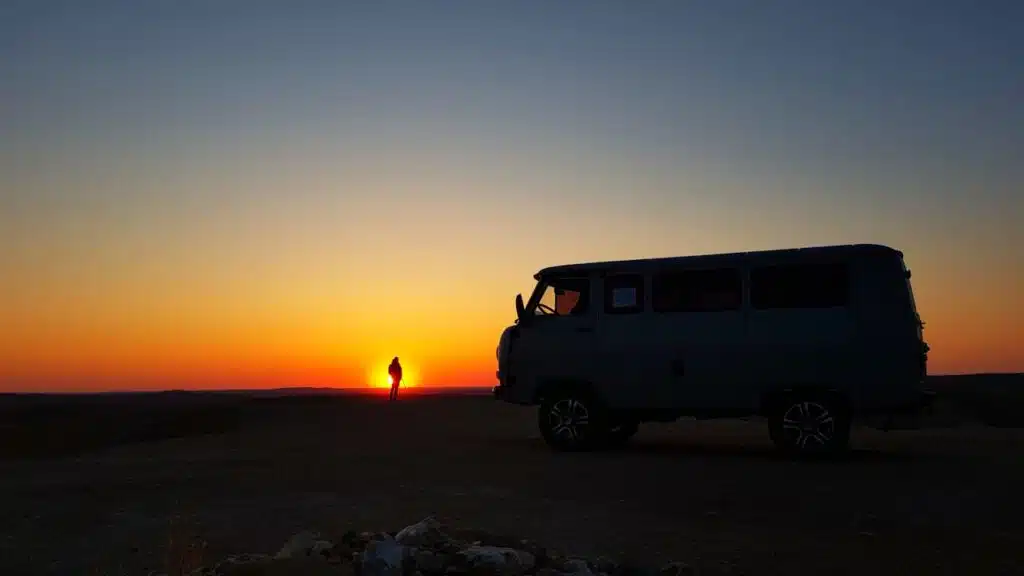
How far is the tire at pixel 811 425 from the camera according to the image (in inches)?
542

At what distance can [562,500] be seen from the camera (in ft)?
35.0

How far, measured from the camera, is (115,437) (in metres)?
25.0

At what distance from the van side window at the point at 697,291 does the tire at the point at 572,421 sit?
205cm

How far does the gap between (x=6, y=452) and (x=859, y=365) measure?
1983 cm

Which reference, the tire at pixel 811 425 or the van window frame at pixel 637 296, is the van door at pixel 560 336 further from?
the tire at pixel 811 425

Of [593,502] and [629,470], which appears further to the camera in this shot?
[629,470]

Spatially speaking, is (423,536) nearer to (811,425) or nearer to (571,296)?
(811,425)

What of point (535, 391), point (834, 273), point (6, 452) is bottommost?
point (6, 452)

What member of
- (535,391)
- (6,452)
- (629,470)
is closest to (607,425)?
(535,391)

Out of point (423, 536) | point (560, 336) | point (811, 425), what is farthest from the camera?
point (560, 336)

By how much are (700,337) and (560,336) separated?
2.50 meters

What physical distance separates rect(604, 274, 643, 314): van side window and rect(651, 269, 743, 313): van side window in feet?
0.86

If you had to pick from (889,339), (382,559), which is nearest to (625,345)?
(889,339)

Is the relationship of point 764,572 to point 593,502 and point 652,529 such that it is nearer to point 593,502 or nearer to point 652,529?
point 652,529
